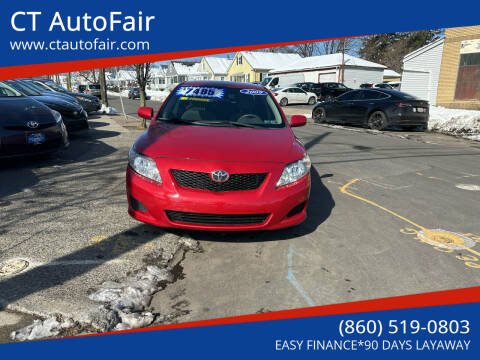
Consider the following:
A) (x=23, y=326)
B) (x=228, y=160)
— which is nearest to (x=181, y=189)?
(x=228, y=160)

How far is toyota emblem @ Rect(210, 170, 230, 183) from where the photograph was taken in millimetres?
3221

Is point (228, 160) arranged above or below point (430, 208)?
above

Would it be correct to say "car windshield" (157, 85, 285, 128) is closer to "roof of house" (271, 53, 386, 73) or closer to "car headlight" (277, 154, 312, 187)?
"car headlight" (277, 154, 312, 187)

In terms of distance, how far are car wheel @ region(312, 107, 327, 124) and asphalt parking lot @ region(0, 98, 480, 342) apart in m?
8.85

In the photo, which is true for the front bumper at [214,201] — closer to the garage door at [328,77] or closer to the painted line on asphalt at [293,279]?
the painted line on asphalt at [293,279]

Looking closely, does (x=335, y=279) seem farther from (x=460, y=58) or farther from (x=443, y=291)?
(x=460, y=58)

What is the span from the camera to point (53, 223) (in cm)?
396

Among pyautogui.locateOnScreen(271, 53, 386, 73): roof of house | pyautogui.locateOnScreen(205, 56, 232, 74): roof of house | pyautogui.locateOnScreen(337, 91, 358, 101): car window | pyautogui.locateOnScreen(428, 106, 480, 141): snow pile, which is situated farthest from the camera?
pyautogui.locateOnScreen(205, 56, 232, 74): roof of house

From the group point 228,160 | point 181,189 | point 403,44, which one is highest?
point 403,44

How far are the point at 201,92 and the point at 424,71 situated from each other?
23.1 meters

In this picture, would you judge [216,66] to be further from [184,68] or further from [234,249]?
[234,249]

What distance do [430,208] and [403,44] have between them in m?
60.3

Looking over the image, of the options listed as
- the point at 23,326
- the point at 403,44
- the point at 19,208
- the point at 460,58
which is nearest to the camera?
the point at 23,326

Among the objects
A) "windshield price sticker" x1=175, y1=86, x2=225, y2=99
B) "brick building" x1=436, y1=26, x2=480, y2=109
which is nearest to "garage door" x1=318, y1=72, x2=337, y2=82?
"brick building" x1=436, y1=26, x2=480, y2=109
